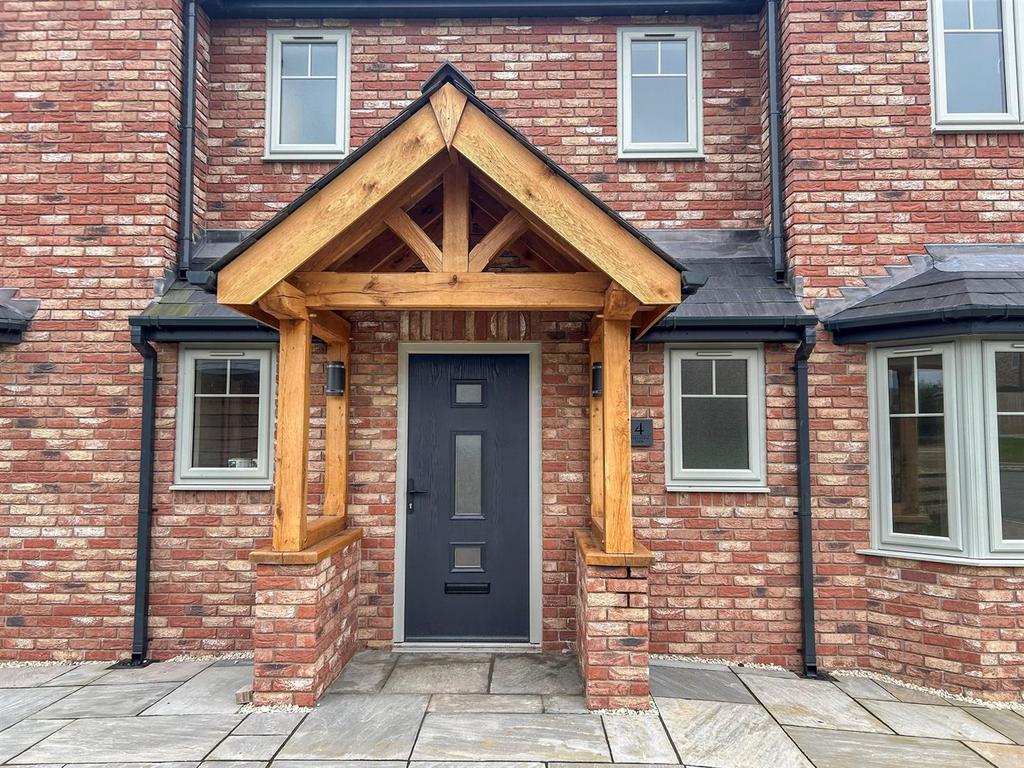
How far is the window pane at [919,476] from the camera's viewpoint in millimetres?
4430

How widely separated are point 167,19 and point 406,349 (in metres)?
3.32

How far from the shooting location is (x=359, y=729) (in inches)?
140

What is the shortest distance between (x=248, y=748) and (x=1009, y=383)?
5.33 m

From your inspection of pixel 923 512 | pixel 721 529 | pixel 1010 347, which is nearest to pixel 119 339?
pixel 721 529

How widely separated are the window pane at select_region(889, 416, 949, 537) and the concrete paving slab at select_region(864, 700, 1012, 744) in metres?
1.16

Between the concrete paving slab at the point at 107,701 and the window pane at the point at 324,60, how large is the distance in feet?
16.4

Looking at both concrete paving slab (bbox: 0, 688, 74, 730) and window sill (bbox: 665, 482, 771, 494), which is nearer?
concrete paving slab (bbox: 0, 688, 74, 730)

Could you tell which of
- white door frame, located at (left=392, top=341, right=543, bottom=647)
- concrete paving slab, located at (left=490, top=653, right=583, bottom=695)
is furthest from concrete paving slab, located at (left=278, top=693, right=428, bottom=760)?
white door frame, located at (left=392, top=341, right=543, bottom=647)

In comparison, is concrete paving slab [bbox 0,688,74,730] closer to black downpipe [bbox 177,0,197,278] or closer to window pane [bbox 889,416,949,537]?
black downpipe [bbox 177,0,197,278]

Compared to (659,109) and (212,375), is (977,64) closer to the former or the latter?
(659,109)

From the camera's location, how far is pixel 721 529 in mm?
4785

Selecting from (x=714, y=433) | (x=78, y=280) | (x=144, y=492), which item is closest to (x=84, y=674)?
(x=144, y=492)

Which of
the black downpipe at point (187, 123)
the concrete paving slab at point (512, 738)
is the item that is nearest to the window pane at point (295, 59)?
the black downpipe at point (187, 123)

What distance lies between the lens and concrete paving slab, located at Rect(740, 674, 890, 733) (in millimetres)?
3738
